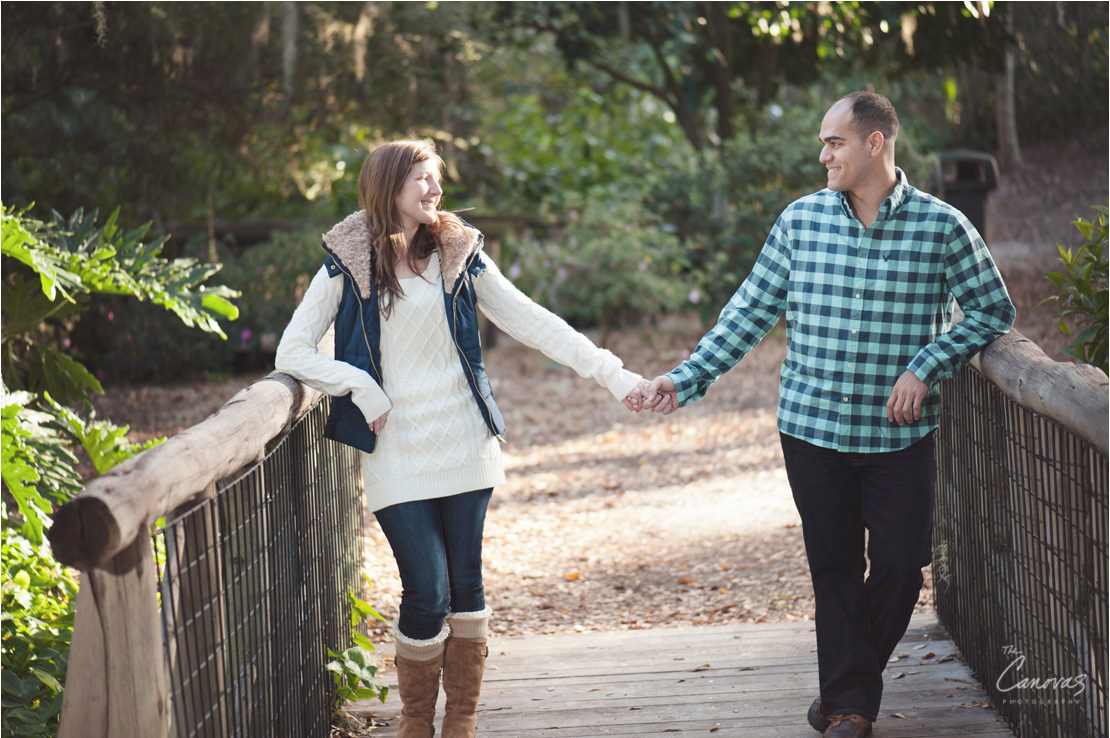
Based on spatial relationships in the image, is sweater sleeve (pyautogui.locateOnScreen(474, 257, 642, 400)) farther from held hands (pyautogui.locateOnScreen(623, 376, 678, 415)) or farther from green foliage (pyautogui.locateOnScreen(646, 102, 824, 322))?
green foliage (pyautogui.locateOnScreen(646, 102, 824, 322))

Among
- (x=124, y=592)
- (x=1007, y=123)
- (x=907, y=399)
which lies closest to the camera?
(x=124, y=592)

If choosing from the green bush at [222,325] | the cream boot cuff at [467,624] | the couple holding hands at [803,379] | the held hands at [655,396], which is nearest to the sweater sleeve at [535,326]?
the couple holding hands at [803,379]

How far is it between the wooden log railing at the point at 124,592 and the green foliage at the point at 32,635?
1.12 meters

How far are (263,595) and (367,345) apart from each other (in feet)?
2.14

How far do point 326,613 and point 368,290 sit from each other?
42.6 inches

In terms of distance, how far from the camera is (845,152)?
263 centimetres

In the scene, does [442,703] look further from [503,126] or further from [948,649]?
[503,126]

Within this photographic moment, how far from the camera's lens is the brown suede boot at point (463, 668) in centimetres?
275

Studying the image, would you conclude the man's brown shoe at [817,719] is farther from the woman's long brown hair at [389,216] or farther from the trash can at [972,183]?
the trash can at [972,183]

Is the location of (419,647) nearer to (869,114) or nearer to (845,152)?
(845,152)

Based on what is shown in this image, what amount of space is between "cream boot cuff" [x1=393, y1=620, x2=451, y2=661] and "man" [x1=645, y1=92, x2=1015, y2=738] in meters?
1.00

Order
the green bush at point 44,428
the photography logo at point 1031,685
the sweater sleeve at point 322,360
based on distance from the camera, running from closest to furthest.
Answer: the photography logo at point 1031,685
the sweater sleeve at point 322,360
the green bush at point 44,428

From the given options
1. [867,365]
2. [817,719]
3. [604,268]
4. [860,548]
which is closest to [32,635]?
[817,719]

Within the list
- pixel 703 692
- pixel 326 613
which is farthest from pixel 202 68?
pixel 703 692
